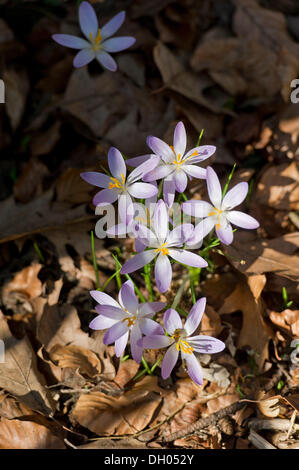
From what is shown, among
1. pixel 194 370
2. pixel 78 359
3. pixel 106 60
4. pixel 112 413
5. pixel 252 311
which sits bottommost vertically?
pixel 112 413

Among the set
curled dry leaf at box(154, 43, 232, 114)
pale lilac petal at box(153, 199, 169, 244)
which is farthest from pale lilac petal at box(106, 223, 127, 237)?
curled dry leaf at box(154, 43, 232, 114)

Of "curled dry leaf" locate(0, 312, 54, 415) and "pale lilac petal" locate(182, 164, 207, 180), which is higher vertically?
"pale lilac petal" locate(182, 164, 207, 180)

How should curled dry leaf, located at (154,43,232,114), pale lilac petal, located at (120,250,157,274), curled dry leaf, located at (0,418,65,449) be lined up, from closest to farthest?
pale lilac petal, located at (120,250,157,274) → curled dry leaf, located at (0,418,65,449) → curled dry leaf, located at (154,43,232,114)

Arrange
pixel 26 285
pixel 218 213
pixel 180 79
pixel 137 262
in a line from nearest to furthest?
pixel 137 262, pixel 218 213, pixel 26 285, pixel 180 79

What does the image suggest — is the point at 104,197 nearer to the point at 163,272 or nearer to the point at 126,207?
the point at 126,207

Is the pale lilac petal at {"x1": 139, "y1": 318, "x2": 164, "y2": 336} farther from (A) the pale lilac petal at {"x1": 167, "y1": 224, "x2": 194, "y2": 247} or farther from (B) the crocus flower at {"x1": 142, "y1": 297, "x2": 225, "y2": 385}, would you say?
(A) the pale lilac petal at {"x1": 167, "y1": 224, "x2": 194, "y2": 247}

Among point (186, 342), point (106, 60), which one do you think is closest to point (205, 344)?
point (186, 342)

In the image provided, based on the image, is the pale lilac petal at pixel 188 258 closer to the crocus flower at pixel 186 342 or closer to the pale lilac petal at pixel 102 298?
the crocus flower at pixel 186 342
